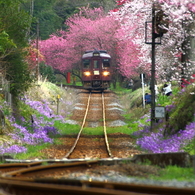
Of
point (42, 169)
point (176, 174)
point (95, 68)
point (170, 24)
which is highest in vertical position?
point (170, 24)

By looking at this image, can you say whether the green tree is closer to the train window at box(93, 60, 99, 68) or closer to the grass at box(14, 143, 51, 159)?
the grass at box(14, 143, 51, 159)

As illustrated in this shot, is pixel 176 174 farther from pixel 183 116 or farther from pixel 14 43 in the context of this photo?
pixel 14 43

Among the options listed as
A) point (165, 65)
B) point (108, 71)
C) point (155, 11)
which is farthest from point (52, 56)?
A: point (155, 11)

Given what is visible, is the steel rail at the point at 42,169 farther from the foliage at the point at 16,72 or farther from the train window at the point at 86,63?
the train window at the point at 86,63

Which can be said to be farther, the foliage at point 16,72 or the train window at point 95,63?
the train window at point 95,63

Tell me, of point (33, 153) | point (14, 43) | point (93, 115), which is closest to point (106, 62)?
point (93, 115)

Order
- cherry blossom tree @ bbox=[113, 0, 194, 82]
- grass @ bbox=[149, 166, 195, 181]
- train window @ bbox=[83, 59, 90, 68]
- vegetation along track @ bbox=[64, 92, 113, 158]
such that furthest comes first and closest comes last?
train window @ bbox=[83, 59, 90, 68], cherry blossom tree @ bbox=[113, 0, 194, 82], vegetation along track @ bbox=[64, 92, 113, 158], grass @ bbox=[149, 166, 195, 181]

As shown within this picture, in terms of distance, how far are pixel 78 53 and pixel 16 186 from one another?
5308cm

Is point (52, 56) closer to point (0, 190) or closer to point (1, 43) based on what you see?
point (1, 43)

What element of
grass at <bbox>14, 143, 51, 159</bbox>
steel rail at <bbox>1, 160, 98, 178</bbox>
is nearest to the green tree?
grass at <bbox>14, 143, 51, 159</bbox>

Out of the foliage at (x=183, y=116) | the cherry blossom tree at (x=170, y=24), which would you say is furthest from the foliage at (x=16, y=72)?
the foliage at (x=183, y=116)

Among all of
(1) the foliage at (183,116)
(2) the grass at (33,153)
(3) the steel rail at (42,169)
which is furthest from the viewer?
(1) the foliage at (183,116)

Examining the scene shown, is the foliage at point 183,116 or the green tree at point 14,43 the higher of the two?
the green tree at point 14,43

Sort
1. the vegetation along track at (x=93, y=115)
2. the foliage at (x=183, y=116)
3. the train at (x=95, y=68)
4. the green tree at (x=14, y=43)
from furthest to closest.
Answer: the train at (x=95, y=68), the green tree at (x=14, y=43), the vegetation along track at (x=93, y=115), the foliage at (x=183, y=116)
